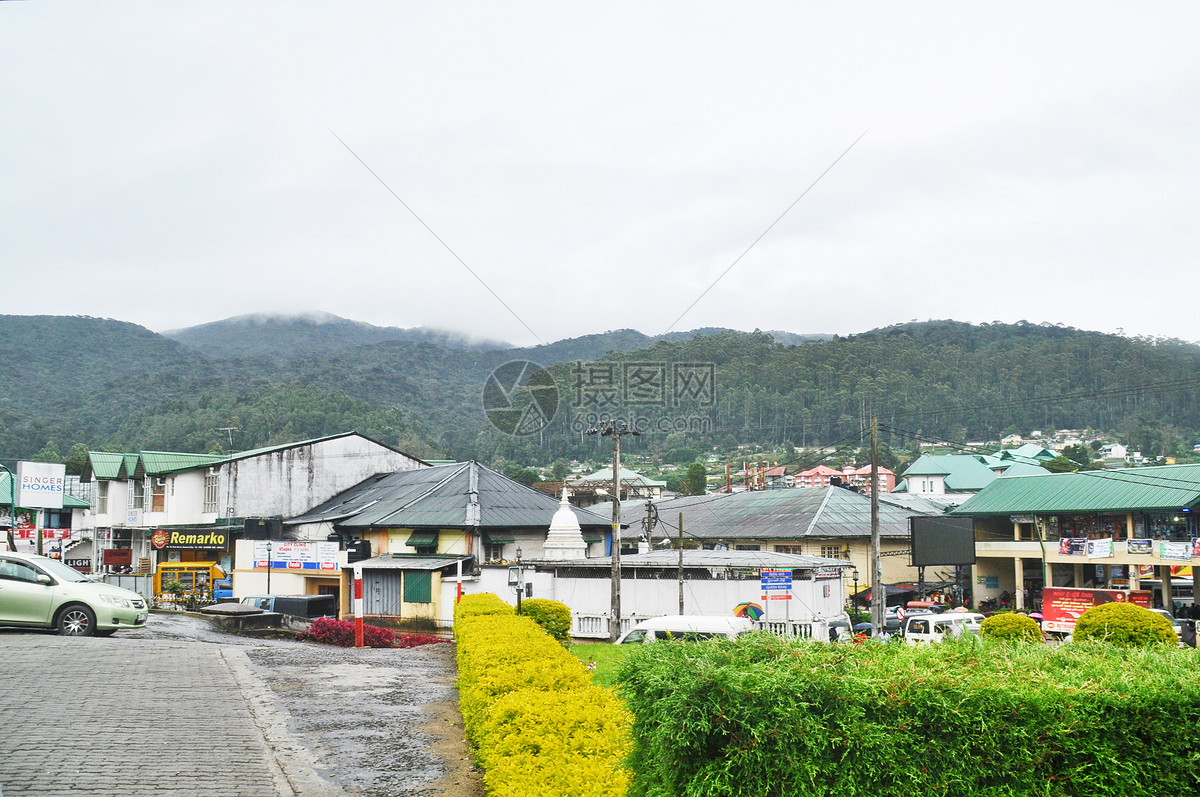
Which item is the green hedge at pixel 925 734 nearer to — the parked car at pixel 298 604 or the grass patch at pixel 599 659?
the grass patch at pixel 599 659

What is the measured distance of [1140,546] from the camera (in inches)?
1506

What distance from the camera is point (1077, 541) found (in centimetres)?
4062

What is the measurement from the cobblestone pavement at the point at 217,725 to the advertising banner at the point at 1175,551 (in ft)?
109

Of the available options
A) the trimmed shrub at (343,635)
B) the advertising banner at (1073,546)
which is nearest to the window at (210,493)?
the trimmed shrub at (343,635)

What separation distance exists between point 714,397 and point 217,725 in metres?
95.9

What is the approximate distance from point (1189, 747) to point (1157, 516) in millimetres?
39958

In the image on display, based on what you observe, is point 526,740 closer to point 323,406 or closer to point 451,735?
point 451,735

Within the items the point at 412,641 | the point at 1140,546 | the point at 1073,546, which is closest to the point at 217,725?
the point at 412,641

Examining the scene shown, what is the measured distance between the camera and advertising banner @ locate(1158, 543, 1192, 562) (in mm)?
36438

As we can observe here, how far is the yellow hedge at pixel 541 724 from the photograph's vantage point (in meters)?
6.57

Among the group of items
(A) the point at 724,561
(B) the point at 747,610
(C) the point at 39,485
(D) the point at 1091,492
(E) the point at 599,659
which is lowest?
(B) the point at 747,610

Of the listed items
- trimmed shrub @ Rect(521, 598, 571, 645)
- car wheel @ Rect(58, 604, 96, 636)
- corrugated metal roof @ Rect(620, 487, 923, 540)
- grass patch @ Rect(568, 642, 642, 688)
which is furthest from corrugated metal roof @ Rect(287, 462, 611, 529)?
car wheel @ Rect(58, 604, 96, 636)

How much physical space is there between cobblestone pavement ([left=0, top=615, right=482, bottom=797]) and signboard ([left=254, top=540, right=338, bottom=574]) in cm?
1926

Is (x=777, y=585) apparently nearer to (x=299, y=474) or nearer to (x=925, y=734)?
(x=925, y=734)
